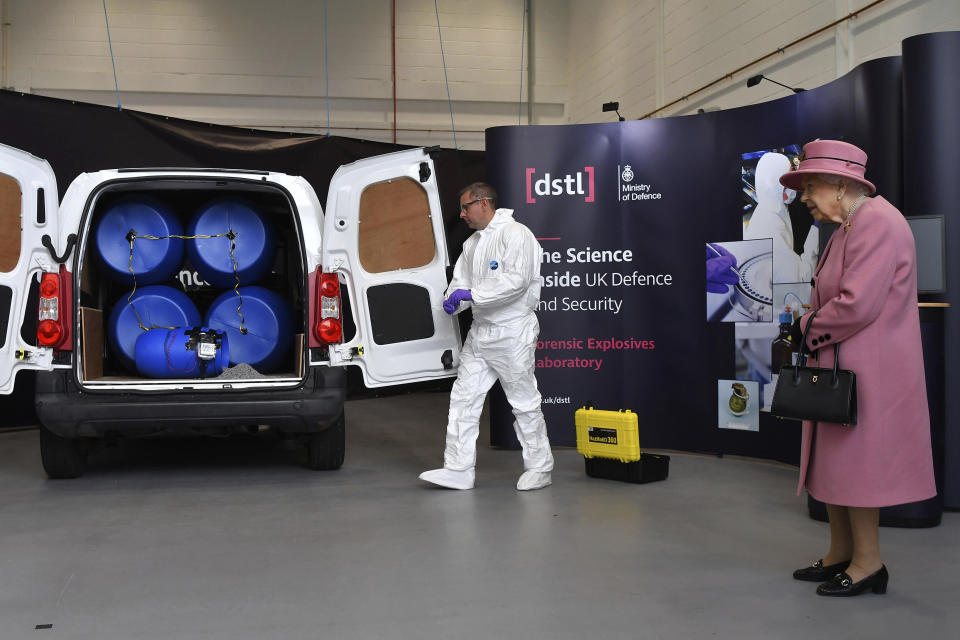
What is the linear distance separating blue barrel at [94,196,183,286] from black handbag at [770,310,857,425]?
3.72 m

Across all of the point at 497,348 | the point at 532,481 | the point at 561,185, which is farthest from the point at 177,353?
the point at 561,185

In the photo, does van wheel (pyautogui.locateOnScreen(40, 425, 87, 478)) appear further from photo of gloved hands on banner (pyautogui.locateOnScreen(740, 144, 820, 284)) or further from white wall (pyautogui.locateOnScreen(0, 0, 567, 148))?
white wall (pyautogui.locateOnScreen(0, 0, 567, 148))

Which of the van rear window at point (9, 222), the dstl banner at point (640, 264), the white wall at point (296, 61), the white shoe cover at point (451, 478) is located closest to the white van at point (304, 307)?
the van rear window at point (9, 222)

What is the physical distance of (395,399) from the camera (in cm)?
978

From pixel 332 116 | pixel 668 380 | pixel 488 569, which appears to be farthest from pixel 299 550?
pixel 332 116

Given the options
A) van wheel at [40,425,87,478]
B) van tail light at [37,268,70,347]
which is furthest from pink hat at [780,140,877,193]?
van wheel at [40,425,87,478]

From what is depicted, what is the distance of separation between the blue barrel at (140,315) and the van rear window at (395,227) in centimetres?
125

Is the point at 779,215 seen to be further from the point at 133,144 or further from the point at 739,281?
the point at 133,144

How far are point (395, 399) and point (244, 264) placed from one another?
464 centimetres

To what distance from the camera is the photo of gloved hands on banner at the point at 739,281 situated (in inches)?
207

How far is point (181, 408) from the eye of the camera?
4539 mm

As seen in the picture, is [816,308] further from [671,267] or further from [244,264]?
[244,264]

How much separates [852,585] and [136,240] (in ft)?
13.8

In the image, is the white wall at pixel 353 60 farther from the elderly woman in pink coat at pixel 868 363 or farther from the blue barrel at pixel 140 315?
the elderly woman in pink coat at pixel 868 363
